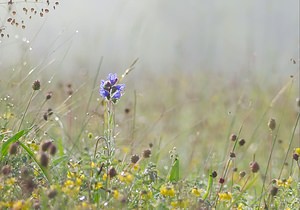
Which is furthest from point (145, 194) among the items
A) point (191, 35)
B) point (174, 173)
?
point (191, 35)

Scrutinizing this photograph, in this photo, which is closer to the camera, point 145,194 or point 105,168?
point 145,194

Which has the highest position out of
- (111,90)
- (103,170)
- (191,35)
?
(191,35)

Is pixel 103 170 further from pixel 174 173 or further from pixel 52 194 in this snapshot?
pixel 52 194

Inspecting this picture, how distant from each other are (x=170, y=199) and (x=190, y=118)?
3314 mm

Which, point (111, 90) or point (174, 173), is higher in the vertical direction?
point (111, 90)

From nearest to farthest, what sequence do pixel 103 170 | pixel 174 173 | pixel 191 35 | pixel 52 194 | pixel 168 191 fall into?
pixel 52 194
pixel 168 191
pixel 103 170
pixel 174 173
pixel 191 35

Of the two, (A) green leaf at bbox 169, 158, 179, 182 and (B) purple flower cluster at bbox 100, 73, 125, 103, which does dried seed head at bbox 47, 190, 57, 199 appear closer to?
(B) purple flower cluster at bbox 100, 73, 125, 103

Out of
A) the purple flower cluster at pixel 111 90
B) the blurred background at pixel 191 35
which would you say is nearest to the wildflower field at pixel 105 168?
the purple flower cluster at pixel 111 90

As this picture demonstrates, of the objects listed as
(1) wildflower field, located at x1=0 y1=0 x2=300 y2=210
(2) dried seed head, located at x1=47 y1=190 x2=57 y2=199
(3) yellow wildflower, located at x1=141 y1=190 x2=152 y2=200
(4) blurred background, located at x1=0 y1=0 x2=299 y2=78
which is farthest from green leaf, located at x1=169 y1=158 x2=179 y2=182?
(4) blurred background, located at x1=0 y1=0 x2=299 y2=78

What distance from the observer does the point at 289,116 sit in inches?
204

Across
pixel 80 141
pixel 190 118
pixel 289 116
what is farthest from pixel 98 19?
pixel 80 141

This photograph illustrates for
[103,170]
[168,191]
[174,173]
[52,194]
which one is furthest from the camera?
[174,173]

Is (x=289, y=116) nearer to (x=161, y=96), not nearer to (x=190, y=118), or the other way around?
(x=190, y=118)

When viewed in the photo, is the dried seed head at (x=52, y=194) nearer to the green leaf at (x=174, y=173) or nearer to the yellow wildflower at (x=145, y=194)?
the yellow wildflower at (x=145, y=194)
